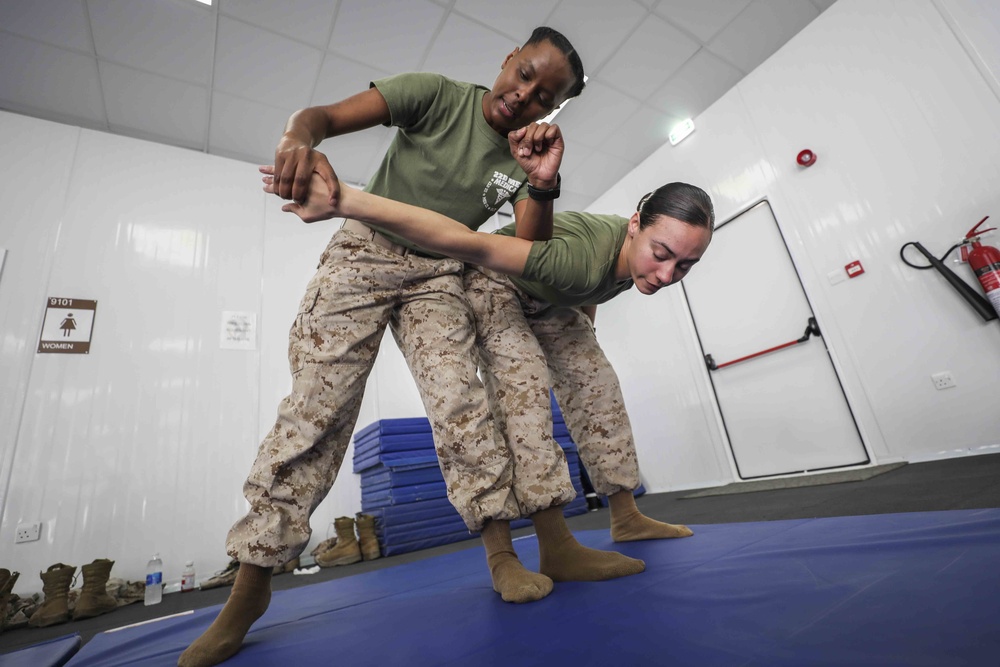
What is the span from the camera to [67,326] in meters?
3.03

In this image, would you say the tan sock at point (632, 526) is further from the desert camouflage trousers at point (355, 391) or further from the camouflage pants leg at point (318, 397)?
the camouflage pants leg at point (318, 397)

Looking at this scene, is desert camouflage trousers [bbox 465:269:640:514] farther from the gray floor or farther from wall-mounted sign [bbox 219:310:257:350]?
wall-mounted sign [bbox 219:310:257:350]

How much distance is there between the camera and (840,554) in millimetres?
860

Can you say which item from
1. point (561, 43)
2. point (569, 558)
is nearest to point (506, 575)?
point (569, 558)

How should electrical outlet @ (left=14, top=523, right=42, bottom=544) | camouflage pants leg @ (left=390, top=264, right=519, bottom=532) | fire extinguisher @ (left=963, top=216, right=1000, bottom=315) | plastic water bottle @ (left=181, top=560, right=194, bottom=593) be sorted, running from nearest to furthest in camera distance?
camouflage pants leg @ (left=390, top=264, right=519, bottom=532) < fire extinguisher @ (left=963, top=216, right=1000, bottom=315) < electrical outlet @ (left=14, top=523, right=42, bottom=544) < plastic water bottle @ (left=181, top=560, right=194, bottom=593)

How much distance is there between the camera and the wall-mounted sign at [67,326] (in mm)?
2963

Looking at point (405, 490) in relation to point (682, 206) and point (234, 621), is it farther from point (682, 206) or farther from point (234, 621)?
point (682, 206)

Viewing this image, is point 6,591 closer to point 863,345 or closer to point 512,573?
point 512,573

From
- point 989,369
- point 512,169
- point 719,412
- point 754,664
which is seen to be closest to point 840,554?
point 754,664

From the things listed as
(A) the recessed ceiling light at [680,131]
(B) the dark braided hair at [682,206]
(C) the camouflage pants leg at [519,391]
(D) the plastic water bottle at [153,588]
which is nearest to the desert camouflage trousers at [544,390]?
(C) the camouflage pants leg at [519,391]

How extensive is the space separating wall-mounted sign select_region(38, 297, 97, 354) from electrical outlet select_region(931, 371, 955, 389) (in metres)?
5.39

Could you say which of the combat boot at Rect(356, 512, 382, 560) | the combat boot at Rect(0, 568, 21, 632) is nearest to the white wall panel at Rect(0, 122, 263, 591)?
the combat boot at Rect(0, 568, 21, 632)

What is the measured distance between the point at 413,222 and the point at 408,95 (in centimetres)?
52

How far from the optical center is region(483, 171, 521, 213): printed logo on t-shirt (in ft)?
4.43
